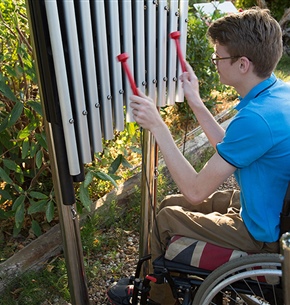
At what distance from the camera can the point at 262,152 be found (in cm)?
170

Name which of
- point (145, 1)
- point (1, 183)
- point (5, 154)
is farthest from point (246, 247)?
point (1, 183)

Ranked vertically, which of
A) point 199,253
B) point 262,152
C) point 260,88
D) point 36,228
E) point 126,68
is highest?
point 126,68

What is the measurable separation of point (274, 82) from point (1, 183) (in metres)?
2.05

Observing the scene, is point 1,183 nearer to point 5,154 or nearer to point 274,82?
point 5,154

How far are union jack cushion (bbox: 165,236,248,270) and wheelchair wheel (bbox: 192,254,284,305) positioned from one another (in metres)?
0.07

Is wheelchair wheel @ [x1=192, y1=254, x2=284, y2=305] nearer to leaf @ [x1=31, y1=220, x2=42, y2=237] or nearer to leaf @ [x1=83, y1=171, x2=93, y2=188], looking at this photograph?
leaf @ [x1=83, y1=171, x2=93, y2=188]

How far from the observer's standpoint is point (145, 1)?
1.77m

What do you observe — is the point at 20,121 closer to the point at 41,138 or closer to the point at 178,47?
the point at 41,138

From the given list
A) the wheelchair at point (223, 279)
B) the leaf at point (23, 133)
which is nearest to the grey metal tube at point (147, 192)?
the wheelchair at point (223, 279)

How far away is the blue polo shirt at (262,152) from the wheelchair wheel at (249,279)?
15 centimetres

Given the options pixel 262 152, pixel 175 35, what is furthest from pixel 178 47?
pixel 262 152

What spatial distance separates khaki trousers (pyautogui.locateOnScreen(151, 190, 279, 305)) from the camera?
1.90 metres

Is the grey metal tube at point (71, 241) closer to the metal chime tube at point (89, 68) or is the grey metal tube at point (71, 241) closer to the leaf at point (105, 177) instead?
the metal chime tube at point (89, 68)

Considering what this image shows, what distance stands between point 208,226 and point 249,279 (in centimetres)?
27
